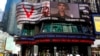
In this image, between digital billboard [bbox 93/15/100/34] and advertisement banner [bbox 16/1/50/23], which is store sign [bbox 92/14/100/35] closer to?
digital billboard [bbox 93/15/100/34]

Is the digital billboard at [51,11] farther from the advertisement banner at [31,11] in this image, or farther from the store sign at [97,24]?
the store sign at [97,24]

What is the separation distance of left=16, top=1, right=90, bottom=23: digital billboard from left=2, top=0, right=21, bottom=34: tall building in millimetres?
14945

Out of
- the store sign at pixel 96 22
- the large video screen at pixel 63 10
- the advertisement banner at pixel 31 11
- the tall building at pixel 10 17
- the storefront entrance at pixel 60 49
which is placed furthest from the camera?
the tall building at pixel 10 17

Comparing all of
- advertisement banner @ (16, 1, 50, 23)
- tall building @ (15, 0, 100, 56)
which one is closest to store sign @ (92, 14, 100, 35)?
tall building @ (15, 0, 100, 56)

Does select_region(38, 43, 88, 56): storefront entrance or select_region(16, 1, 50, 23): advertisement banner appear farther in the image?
select_region(16, 1, 50, 23): advertisement banner

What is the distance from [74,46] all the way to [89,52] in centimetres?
296

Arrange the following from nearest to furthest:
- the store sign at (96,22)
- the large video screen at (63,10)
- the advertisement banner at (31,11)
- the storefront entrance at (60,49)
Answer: the storefront entrance at (60,49) → the large video screen at (63,10) → the advertisement banner at (31,11) → the store sign at (96,22)

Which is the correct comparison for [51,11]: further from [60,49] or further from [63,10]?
[60,49]

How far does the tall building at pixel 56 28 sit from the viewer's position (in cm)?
3428

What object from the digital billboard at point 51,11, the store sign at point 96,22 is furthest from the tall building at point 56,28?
the store sign at point 96,22

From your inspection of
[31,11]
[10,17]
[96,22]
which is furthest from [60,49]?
[10,17]

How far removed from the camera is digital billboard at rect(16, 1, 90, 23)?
3612cm

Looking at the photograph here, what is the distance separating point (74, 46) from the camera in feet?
121

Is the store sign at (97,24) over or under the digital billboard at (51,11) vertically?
under
